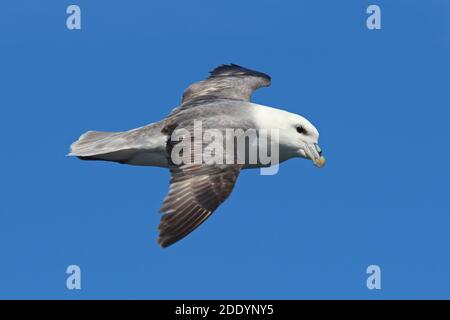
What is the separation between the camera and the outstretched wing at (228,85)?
13.3 meters

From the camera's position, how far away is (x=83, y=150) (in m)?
11.8

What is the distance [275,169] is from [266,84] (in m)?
2.96

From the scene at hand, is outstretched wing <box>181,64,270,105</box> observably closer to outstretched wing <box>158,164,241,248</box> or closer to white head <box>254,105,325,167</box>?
white head <box>254,105,325,167</box>

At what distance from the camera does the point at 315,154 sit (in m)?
11.4

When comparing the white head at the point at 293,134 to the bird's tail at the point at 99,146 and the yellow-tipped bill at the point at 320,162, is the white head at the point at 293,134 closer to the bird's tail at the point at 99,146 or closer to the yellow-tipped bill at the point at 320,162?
the yellow-tipped bill at the point at 320,162

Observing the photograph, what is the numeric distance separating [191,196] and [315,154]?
1994 mm

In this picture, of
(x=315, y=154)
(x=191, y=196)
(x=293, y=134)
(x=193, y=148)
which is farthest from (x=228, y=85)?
(x=191, y=196)

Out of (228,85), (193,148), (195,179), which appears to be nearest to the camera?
(195,179)

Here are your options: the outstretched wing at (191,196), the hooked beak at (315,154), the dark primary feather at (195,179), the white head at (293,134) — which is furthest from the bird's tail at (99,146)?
the hooked beak at (315,154)

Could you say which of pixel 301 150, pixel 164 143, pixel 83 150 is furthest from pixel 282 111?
pixel 83 150

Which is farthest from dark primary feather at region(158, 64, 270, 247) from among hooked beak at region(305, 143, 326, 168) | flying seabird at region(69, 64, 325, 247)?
hooked beak at region(305, 143, 326, 168)

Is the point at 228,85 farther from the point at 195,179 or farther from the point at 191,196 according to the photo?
the point at 191,196

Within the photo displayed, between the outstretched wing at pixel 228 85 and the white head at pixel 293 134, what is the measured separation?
1594 millimetres

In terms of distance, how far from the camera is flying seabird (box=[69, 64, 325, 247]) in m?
9.75
